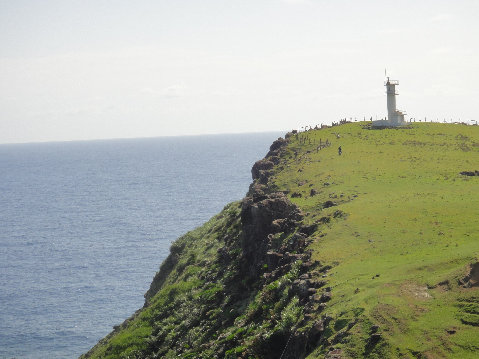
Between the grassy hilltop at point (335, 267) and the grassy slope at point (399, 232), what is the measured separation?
72mm

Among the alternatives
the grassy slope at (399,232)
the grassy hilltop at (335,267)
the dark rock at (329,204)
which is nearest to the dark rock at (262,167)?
the grassy hilltop at (335,267)

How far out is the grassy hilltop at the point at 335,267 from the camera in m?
22.3

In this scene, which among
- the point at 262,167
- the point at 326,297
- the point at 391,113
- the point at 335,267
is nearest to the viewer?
the point at 326,297

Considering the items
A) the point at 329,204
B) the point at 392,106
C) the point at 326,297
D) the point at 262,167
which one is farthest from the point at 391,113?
the point at 326,297

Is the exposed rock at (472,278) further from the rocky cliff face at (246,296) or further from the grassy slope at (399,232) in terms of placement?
the rocky cliff face at (246,296)

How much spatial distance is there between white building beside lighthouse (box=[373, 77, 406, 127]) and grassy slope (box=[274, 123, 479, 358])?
11401mm

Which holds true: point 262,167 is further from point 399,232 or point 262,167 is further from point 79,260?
point 79,260

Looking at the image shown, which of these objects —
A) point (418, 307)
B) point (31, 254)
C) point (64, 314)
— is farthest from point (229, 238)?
point (31, 254)

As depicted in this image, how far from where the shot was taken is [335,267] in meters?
30.8

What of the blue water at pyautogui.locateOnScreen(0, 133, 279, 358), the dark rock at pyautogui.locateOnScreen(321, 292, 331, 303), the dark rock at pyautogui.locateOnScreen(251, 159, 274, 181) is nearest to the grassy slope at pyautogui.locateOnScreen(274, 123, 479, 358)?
the dark rock at pyautogui.locateOnScreen(321, 292, 331, 303)

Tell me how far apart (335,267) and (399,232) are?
644cm

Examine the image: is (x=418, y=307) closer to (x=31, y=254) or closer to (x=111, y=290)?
(x=111, y=290)

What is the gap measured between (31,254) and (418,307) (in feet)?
350

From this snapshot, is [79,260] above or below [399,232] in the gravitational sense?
below
